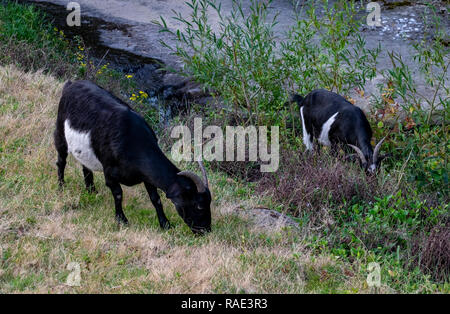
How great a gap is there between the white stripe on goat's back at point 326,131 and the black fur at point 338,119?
4 centimetres

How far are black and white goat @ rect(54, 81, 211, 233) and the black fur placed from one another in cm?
275

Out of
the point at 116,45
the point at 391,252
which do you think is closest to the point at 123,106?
the point at 391,252

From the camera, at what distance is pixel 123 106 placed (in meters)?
5.63

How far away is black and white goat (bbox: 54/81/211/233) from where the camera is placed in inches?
207

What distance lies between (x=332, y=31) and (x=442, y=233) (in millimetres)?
3258

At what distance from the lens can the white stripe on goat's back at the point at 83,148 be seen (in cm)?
565

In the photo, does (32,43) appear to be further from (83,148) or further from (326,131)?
(326,131)

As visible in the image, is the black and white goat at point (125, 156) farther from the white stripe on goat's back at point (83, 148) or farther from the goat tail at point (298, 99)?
the goat tail at point (298, 99)

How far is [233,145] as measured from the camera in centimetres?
774

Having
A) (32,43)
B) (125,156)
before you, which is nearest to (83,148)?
(125,156)

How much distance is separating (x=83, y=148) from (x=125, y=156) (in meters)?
0.61

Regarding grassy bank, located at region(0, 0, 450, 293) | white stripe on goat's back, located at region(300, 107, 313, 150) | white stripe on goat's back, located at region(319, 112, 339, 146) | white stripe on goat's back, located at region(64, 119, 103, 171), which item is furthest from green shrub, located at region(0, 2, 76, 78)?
white stripe on goat's back, located at region(319, 112, 339, 146)

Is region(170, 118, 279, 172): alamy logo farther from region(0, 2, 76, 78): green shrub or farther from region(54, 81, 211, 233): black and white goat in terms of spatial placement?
region(0, 2, 76, 78): green shrub
